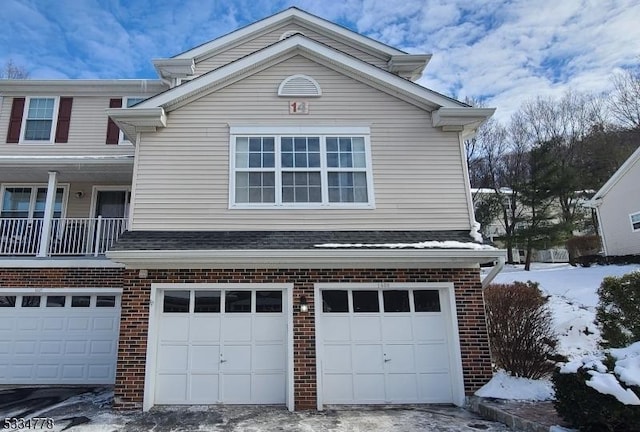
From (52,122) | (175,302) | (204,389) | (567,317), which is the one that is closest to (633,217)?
(567,317)

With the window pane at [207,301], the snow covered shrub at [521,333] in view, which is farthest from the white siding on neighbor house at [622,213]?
the window pane at [207,301]

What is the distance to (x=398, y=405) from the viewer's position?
26.3 ft

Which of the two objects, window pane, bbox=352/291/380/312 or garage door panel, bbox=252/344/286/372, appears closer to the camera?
garage door panel, bbox=252/344/286/372

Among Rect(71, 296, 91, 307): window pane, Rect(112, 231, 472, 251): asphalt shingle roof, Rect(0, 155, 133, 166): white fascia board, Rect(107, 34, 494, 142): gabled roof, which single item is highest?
Rect(107, 34, 494, 142): gabled roof

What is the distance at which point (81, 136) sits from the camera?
1296 centimetres

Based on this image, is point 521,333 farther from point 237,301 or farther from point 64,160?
point 64,160

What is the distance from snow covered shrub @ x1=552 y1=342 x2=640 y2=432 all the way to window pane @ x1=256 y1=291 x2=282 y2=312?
5.02 meters

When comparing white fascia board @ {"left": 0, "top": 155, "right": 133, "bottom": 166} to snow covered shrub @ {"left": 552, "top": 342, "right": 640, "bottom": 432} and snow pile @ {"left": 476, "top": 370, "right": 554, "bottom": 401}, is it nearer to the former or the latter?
snow pile @ {"left": 476, "top": 370, "right": 554, "bottom": 401}

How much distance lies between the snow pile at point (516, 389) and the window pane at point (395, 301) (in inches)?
82.4

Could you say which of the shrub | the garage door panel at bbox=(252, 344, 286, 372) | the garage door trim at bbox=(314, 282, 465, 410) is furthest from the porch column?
the shrub

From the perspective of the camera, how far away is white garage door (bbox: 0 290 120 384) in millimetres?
10023

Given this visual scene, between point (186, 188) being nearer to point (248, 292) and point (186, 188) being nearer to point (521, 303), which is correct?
point (248, 292)

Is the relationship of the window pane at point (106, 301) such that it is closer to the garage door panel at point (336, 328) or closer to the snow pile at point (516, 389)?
the garage door panel at point (336, 328)

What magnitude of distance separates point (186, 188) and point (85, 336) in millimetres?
4992
